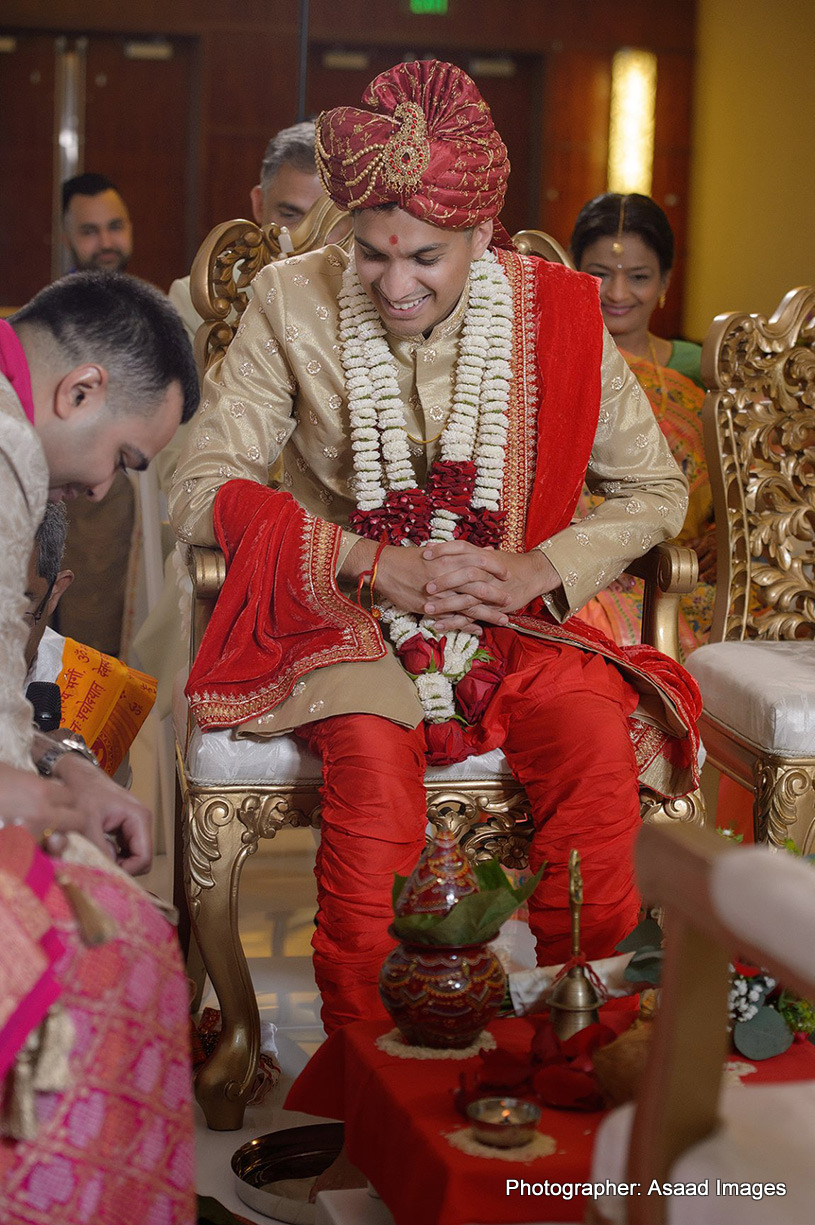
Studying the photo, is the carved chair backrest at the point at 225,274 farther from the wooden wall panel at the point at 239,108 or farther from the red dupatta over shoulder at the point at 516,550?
the wooden wall panel at the point at 239,108

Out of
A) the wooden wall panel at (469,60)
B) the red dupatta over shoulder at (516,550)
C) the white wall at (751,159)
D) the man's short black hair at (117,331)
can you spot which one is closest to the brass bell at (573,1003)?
the red dupatta over shoulder at (516,550)

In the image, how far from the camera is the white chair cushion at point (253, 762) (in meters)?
2.44

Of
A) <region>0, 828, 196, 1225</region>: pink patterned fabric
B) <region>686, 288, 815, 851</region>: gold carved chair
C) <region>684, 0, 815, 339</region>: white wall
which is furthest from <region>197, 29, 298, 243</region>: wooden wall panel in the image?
<region>0, 828, 196, 1225</region>: pink patterned fabric

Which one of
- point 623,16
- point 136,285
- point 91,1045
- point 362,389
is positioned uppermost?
point 623,16

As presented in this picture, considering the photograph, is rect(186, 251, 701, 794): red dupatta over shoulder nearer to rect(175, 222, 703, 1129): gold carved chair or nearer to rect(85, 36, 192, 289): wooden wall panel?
rect(175, 222, 703, 1129): gold carved chair

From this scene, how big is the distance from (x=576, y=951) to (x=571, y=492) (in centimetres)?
105

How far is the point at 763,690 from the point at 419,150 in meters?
1.19

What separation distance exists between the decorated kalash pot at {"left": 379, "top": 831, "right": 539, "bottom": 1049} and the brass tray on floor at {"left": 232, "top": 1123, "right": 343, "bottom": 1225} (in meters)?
0.52

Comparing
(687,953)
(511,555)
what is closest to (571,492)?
(511,555)

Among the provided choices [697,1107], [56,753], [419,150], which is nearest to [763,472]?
[419,150]

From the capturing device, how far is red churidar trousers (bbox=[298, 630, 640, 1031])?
2.22m

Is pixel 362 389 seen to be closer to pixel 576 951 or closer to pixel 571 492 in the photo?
pixel 571 492

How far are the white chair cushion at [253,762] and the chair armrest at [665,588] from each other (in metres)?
0.51

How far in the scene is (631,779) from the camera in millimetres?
2389
